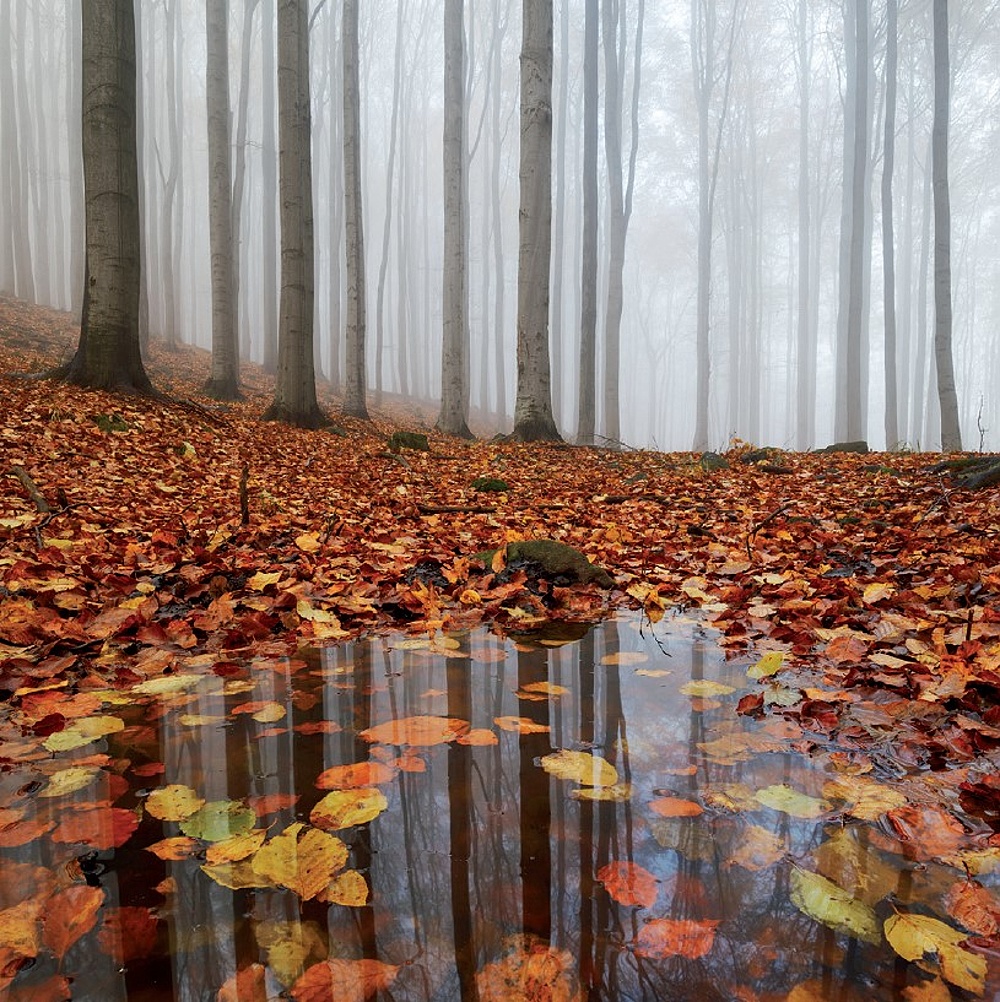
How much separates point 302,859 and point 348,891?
5.0 inches

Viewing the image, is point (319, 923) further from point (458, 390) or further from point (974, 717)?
point (458, 390)

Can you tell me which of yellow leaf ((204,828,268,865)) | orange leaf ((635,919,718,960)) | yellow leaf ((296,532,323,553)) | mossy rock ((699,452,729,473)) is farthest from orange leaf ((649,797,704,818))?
mossy rock ((699,452,729,473))

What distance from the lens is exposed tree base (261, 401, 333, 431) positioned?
845 cm

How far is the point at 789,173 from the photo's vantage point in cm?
2731

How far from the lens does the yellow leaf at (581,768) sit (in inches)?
50.2

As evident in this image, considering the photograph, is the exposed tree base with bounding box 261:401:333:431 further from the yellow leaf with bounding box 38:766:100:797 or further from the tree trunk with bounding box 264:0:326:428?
the yellow leaf with bounding box 38:766:100:797

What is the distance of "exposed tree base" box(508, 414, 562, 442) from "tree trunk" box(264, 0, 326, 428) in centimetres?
295

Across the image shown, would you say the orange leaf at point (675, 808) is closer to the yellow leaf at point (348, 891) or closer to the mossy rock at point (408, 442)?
the yellow leaf at point (348, 891)

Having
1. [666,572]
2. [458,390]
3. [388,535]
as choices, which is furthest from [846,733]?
[458,390]

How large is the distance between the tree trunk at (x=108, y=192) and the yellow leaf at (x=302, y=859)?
688 centimetres

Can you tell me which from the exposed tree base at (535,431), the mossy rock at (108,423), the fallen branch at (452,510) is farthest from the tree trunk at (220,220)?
the fallen branch at (452,510)

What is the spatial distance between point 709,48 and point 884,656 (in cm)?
2296

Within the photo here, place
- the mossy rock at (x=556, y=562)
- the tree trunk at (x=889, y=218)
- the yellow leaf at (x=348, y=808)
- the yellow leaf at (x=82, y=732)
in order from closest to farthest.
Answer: the yellow leaf at (x=348, y=808), the yellow leaf at (x=82, y=732), the mossy rock at (x=556, y=562), the tree trunk at (x=889, y=218)

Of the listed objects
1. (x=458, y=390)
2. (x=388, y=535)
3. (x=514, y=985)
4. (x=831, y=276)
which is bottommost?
(x=514, y=985)
